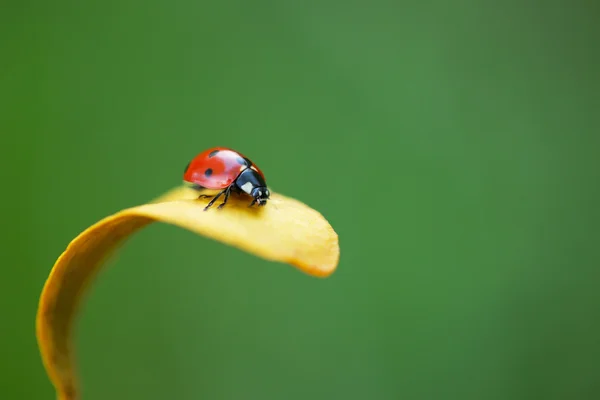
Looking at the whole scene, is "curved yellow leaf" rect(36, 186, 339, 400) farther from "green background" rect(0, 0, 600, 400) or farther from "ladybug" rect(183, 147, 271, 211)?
"green background" rect(0, 0, 600, 400)

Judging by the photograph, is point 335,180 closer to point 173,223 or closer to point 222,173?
point 222,173

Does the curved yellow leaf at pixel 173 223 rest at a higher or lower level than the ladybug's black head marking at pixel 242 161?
lower

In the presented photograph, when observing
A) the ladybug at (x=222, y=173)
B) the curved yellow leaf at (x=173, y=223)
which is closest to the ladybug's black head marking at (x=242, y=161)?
the ladybug at (x=222, y=173)

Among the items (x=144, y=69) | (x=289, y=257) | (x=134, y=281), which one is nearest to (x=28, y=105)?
(x=144, y=69)

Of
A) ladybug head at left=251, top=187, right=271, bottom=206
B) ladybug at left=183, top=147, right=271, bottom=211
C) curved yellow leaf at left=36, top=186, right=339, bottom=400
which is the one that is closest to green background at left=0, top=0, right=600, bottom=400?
ladybug at left=183, top=147, right=271, bottom=211

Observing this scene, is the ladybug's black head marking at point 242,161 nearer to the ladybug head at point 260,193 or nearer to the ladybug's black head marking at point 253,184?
the ladybug's black head marking at point 253,184

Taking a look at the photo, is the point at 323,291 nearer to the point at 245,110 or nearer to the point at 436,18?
the point at 245,110
